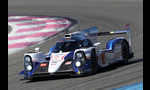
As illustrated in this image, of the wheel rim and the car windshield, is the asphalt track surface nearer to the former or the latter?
the wheel rim

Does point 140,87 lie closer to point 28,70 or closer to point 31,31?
point 28,70

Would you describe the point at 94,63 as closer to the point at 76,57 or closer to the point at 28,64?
the point at 76,57

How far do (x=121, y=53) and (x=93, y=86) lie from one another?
9.31ft

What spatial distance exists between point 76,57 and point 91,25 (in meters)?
8.54

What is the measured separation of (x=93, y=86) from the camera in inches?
293

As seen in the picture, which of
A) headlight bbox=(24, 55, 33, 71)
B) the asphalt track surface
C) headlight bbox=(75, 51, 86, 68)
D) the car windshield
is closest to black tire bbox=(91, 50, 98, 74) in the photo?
the asphalt track surface

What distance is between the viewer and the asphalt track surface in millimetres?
7887

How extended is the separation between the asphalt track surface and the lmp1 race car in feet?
0.74

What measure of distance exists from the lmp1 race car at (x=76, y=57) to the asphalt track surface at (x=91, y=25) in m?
0.22

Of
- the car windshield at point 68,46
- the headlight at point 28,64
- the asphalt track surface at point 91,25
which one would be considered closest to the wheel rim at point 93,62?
the asphalt track surface at point 91,25

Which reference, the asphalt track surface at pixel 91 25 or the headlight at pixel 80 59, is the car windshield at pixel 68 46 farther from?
the asphalt track surface at pixel 91 25

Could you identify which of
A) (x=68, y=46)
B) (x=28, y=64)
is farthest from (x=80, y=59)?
(x=28, y=64)

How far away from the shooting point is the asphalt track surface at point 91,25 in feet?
25.9
